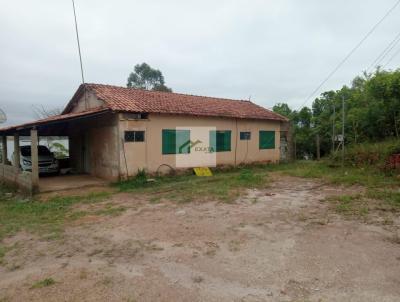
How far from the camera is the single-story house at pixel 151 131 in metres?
12.0

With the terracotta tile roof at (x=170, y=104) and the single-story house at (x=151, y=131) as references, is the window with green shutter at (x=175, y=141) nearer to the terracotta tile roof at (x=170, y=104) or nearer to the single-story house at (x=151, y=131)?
the single-story house at (x=151, y=131)

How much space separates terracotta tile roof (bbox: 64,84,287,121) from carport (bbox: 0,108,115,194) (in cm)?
85

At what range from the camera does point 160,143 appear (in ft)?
42.9

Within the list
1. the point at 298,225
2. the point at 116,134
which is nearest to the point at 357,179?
the point at 298,225

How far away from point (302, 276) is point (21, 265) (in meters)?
3.98

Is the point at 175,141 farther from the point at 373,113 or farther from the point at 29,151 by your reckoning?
the point at 373,113

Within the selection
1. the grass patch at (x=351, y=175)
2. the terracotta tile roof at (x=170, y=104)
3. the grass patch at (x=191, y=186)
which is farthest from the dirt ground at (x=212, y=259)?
the terracotta tile roof at (x=170, y=104)

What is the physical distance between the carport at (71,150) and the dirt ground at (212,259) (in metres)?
4.63

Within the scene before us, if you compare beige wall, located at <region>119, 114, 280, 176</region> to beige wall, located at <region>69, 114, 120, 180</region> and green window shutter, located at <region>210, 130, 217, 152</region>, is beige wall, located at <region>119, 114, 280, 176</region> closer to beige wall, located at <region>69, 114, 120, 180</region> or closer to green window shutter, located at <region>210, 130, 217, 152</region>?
green window shutter, located at <region>210, 130, 217, 152</region>

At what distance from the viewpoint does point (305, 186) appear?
10.6m

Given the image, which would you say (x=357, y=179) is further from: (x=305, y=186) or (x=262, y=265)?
(x=262, y=265)

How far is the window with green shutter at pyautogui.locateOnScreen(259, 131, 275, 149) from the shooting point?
1715 centimetres

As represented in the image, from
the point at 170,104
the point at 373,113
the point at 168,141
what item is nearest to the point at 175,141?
the point at 168,141

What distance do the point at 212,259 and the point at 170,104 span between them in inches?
420
